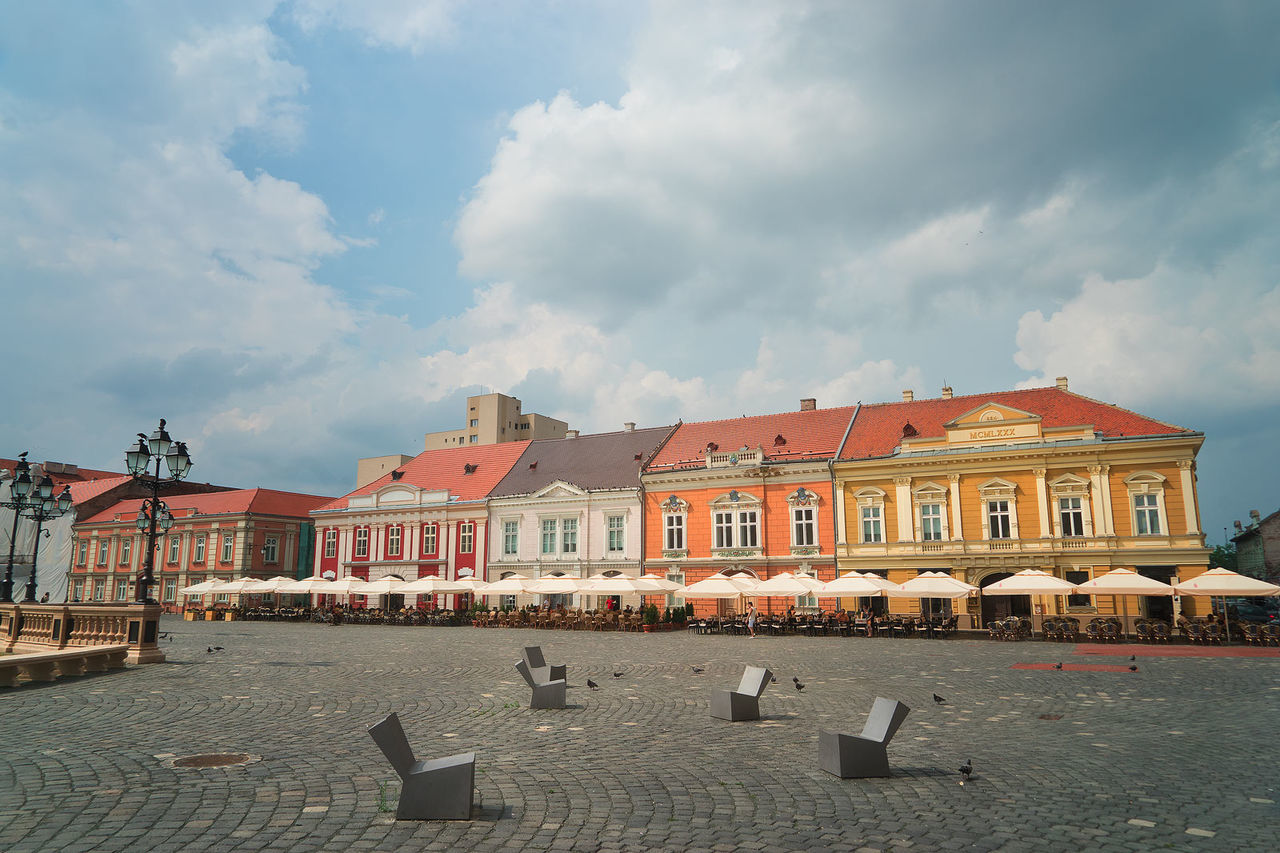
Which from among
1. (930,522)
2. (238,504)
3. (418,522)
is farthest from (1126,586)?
(238,504)

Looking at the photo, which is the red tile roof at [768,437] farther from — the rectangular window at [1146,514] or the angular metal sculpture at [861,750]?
the angular metal sculpture at [861,750]

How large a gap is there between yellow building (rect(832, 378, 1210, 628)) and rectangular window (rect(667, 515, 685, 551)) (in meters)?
8.53

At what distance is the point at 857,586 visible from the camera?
31.3 m

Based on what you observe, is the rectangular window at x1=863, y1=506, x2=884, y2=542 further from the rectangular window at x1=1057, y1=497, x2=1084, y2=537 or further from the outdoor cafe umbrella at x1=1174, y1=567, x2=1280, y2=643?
the outdoor cafe umbrella at x1=1174, y1=567, x2=1280, y2=643

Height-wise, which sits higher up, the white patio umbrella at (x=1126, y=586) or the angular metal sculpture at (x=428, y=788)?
the white patio umbrella at (x=1126, y=586)

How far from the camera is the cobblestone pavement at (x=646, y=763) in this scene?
21.9 feet

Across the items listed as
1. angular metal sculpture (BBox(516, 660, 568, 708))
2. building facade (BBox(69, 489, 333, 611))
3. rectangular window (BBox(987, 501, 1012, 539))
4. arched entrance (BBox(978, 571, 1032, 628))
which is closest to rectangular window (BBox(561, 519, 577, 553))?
arched entrance (BBox(978, 571, 1032, 628))

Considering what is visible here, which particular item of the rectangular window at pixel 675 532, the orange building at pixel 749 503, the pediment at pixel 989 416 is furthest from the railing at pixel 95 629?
the pediment at pixel 989 416

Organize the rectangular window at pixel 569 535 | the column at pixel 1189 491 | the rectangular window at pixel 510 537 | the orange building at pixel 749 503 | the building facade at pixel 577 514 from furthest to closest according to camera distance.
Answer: the rectangular window at pixel 510 537, the rectangular window at pixel 569 535, the building facade at pixel 577 514, the orange building at pixel 749 503, the column at pixel 1189 491

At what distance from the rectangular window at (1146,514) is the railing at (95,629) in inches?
1391

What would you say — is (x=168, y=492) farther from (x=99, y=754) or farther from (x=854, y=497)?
(x=99, y=754)

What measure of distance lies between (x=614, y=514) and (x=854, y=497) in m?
13.5

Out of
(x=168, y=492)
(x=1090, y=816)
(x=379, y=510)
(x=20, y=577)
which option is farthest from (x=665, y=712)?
(x=168, y=492)

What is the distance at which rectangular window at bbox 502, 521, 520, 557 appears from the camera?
49312 mm
